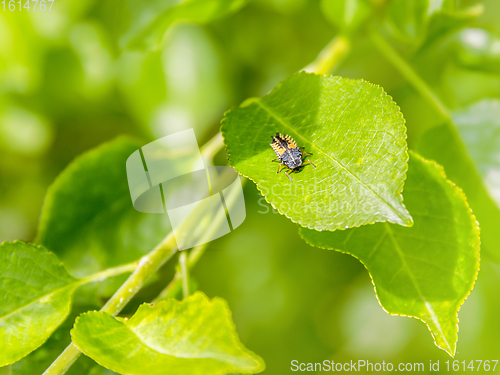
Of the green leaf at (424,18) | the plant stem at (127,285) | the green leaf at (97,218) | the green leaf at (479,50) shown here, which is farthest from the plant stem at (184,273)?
the green leaf at (479,50)

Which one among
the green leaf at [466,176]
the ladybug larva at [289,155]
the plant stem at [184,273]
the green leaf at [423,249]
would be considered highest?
the ladybug larva at [289,155]

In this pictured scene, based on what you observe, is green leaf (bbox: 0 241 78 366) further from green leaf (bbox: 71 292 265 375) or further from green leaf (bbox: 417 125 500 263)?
green leaf (bbox: 417 125 500 263)

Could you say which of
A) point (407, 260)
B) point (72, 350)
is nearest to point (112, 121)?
point (72, 350)

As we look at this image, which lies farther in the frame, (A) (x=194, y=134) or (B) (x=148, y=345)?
(A) (x=194, y=134)

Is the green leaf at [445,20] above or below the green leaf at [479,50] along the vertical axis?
above

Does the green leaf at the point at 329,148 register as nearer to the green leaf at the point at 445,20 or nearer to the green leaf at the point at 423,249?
the green leaf at the point at 423,249

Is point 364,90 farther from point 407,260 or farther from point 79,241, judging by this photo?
point 79,241

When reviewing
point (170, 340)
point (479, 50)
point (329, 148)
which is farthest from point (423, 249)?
point (479, 50)
